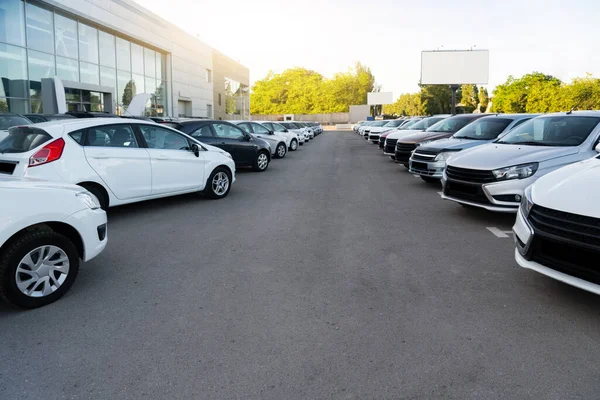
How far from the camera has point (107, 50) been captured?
2806 cm

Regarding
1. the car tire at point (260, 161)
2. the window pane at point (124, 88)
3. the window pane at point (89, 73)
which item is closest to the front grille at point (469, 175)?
the car tire at point (260, 161)

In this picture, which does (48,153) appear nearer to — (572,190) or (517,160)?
(572,190)

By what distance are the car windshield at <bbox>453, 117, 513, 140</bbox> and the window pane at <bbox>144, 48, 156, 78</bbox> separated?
2719cm

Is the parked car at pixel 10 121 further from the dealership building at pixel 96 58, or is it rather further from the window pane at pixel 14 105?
the window pane at pixel 14 105

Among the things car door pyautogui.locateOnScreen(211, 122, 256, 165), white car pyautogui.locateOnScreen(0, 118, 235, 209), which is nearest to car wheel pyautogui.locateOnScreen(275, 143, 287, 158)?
car door pyautogui.locateOnScreen(211, 122, 256, 165)

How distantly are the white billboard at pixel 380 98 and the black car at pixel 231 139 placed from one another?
295 ft

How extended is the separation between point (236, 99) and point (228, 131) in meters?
49.5

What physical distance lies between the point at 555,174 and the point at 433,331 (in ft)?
7.33

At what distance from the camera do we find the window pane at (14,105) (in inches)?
798

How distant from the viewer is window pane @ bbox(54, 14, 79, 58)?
23.6 m

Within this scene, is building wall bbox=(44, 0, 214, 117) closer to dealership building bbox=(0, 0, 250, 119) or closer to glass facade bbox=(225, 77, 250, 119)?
dealership building bbox=(0, 0, 250, 119)

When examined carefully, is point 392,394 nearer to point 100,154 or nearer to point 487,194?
point 487,194

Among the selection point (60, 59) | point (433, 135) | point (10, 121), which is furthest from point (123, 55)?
point (433, 135)

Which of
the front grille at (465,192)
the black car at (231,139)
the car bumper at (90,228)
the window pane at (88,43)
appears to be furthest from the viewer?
the window pane at (88,43)
